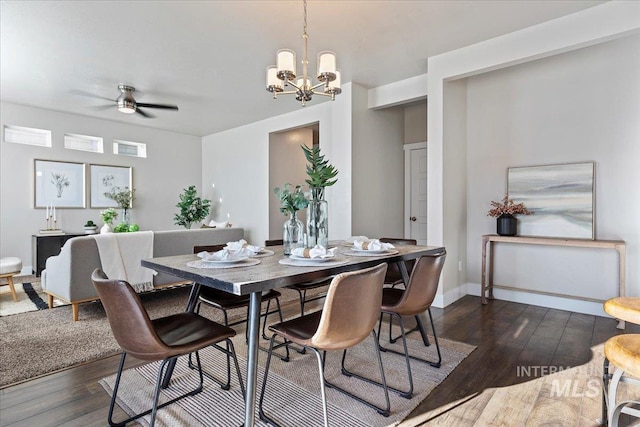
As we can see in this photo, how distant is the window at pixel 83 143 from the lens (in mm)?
5875

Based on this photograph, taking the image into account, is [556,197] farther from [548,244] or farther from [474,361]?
[474,361]

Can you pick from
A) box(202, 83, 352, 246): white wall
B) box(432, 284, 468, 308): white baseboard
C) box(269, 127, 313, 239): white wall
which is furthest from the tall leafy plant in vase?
box(269, 127, 313, 239): white wall

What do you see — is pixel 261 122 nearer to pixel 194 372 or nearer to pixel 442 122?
pixel 442 122

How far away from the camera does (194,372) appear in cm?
218

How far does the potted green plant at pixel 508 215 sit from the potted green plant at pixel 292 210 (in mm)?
2604

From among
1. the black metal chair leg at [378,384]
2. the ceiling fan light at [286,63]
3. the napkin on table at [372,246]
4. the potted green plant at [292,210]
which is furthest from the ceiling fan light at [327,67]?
the black metal chair leg at [378,384]

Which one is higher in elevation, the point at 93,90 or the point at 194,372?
the point at 93,90

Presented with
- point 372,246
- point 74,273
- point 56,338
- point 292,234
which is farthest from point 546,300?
point 74,273

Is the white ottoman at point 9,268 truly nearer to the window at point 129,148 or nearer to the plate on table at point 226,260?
the window at point 129,148

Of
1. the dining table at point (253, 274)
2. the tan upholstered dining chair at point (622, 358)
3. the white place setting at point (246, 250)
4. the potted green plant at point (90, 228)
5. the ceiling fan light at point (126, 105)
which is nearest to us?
the tan upholstered dining chair at point (622, 358)

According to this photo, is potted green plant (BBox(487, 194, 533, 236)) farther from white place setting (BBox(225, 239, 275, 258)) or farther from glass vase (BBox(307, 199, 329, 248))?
white place setting (BBox(225, 239, 275, 258))

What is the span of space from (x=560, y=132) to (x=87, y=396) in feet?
15.1

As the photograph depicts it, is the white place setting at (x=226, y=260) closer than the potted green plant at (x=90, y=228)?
Yes

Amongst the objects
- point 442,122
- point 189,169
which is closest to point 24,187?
point 189,169
